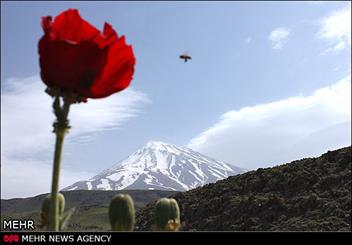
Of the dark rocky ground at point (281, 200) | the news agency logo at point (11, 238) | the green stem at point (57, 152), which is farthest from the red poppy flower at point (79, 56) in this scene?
the dark rocky ground at point (281, 200)

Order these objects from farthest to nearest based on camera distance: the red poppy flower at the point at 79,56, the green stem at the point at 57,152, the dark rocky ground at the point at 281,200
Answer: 1. the dark rocky ground at the point at 281,200
2. the red poppy flower at the point at 79,56
3. the green stem at the point at 57,152

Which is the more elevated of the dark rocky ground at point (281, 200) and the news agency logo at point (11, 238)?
the dark rocky ground at point (281, 200)

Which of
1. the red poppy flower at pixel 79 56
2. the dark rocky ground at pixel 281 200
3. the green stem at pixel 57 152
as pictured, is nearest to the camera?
the green stem at pixel 57 152

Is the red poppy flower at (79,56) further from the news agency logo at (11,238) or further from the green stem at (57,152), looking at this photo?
the news agency logo at (11,238)

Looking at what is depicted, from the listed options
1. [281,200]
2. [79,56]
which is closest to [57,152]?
[79,56]

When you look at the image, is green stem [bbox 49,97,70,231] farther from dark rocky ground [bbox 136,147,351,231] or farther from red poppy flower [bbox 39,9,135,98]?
dark rocky ground [bbox 136,147,351,231]

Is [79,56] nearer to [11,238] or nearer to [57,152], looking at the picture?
[57,152]
